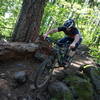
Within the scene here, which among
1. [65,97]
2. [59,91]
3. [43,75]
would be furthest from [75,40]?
[65,97]

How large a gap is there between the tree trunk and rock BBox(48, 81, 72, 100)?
7.77ft

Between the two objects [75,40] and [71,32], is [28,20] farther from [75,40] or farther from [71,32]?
[75,40]

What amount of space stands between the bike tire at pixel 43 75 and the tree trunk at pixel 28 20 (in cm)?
192

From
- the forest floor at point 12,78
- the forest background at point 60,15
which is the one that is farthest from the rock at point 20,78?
the forest background at point 60,15

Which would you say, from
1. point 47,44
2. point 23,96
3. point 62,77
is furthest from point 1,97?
point 62,77

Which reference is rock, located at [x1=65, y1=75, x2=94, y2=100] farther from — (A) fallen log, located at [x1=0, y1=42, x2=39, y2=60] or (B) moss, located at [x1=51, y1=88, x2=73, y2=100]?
(A) fallen log, located at [x1=0, y1=42, x2=39, y2=60]

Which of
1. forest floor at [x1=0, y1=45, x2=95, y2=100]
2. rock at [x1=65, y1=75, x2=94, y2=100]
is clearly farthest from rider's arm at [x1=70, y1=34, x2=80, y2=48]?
forest floor at [x1=0, y1=45, x2=95, y2=100]

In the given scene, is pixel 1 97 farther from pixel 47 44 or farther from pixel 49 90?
pixel 47 44

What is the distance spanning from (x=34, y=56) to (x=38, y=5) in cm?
208

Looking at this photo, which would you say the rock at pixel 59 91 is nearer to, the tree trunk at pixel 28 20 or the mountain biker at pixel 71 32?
the mountain biker at pixel 71 32

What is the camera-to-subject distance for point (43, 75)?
5.77 m

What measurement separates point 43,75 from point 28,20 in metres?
2.47

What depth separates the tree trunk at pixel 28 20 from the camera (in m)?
6.91

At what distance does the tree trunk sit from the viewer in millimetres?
6914
